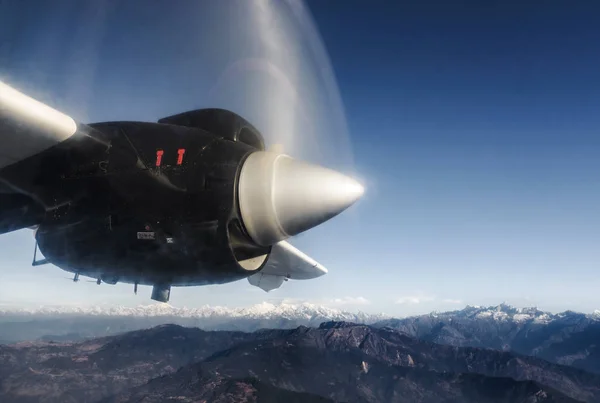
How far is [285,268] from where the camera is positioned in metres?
15.6

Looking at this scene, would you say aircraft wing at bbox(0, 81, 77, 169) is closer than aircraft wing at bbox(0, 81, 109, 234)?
Yes

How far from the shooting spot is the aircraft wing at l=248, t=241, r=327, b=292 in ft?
47.3

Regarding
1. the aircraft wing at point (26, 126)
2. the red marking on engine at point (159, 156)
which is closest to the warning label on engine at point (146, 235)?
the red marking on engine at point (159, 156)

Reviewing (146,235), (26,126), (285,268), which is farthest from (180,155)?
(285,268)

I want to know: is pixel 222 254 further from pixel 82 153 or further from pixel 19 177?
pixel 19 177

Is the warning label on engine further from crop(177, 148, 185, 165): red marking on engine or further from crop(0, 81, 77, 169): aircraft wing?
crop(0, 81, 77, 169): aircraft wing

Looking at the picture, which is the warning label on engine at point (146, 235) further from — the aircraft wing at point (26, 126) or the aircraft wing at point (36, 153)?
the aircraft wing at point (26, 126)

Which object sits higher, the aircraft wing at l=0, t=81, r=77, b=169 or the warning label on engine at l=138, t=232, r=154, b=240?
the aircraft wing at l=0, t=81, r=77, b=169

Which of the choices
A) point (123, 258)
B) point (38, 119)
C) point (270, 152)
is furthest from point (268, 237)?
point (38, 119)

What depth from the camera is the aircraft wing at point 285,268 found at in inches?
568

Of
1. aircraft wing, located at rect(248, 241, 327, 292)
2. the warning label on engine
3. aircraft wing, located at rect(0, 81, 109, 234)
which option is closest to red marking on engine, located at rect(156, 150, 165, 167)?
aircraft wing, located at rect(0, 81, 109, 234)

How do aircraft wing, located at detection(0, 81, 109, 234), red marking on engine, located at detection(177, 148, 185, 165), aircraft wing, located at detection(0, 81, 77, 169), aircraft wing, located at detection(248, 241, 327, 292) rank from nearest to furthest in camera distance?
aircraft wing, located at detection(0, 81, 77, 169) < aircraft wing, located at detection(0, 81, 109, 234) < red marking on engine, located at detection(177, 148, 185, 165) < aircraft wing, located at detection(248, 241, 327, 292)

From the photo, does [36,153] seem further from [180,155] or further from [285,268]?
[285,268]

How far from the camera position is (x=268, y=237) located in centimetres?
809
